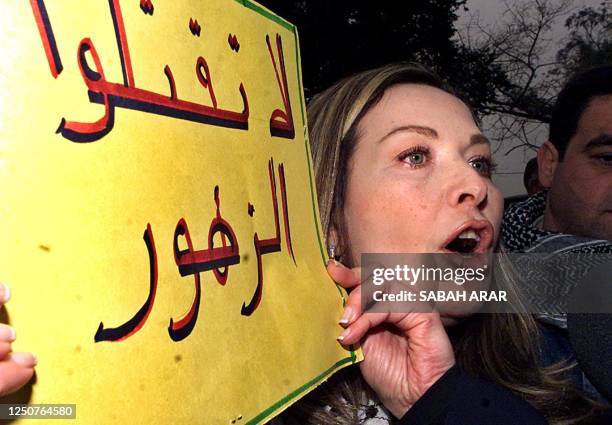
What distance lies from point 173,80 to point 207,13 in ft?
0.35

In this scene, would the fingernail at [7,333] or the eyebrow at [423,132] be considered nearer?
the fingernail at [7,333]

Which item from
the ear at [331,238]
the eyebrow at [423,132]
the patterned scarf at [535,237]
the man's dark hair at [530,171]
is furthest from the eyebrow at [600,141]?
the ear at [331,238]

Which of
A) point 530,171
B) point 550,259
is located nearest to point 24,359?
point 550,259

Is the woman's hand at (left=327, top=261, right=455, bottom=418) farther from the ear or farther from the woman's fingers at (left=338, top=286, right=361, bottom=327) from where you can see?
the ear

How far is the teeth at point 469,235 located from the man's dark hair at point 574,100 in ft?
3.91

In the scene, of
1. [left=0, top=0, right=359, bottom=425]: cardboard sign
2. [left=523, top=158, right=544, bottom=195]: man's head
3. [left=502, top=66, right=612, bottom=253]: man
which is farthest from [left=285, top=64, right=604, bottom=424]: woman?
[left=523, top=158, right=544, bottom=195]: man's head

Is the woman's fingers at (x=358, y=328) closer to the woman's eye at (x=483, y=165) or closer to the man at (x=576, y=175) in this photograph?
the woman's eye at (x=483, y=165)

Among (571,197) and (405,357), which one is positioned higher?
(571,197)

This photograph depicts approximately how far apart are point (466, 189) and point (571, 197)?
3.57 ft

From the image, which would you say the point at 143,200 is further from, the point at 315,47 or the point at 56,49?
the point at 315,47

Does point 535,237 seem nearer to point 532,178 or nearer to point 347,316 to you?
point 347,316

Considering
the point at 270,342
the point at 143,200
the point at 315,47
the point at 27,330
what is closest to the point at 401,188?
the point at 270,342

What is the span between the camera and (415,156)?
1.01m

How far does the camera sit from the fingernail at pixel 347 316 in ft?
2.58
